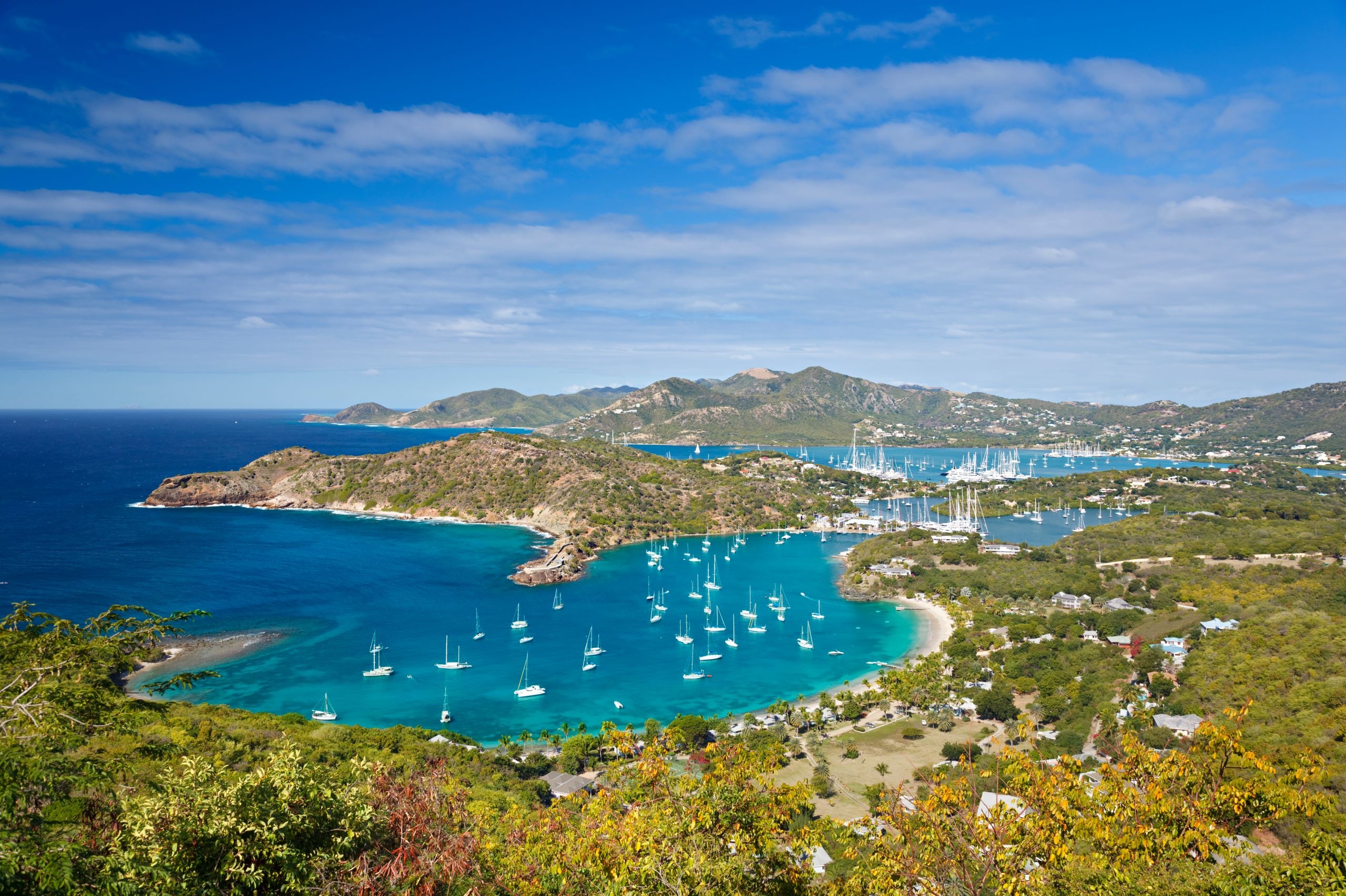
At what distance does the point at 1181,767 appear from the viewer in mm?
13469

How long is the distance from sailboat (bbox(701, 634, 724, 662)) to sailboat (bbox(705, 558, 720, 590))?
14406mm

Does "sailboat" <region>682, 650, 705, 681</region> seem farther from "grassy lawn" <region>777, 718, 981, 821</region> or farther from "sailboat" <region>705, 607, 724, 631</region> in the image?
"grassy lawn" <region>777, 718, 981, 821</region>

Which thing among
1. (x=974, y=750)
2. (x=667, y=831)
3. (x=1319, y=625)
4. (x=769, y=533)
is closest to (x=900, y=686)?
(x=974, y=750)

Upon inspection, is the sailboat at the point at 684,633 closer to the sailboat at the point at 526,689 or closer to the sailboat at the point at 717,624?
the sailboat at the point at 717,624

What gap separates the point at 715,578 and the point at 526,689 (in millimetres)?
36847

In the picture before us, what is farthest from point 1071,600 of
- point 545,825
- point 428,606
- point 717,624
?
point 545,825

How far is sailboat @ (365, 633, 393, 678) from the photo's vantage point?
4917 centimetres

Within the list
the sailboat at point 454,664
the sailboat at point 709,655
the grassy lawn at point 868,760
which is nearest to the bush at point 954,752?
the grassy lawn at point 868,760

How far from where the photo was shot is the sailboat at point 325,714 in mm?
41281

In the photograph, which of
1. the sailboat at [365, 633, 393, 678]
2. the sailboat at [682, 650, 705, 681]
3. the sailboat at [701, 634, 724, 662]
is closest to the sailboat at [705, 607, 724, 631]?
the sailboat at [701, 634, 724, 662]

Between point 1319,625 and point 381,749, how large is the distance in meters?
52.3

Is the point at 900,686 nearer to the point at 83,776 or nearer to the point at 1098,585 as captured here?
the point at 1098,585

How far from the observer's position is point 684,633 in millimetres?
62062

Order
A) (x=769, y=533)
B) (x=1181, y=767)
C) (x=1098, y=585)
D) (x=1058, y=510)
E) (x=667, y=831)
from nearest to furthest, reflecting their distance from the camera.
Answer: (x=667, y=831), (x=1181, y=767), (x=1098, y=585), (x=769, y=533), (x=1058, y=510)
